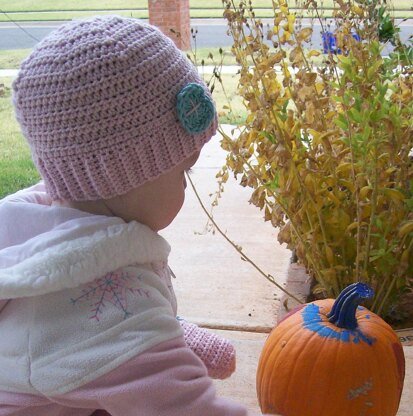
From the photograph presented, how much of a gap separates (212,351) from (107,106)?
64cm

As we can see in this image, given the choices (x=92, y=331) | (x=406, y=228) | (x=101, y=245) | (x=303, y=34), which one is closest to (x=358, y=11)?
(x=303, y=34)

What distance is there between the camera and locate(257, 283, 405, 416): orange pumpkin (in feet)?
5.25

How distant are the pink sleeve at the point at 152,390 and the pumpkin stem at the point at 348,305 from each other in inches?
19.6

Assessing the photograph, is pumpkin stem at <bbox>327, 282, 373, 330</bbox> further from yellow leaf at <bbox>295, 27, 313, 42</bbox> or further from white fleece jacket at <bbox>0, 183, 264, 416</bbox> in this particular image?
yellow leaf at <bbox>295, 27, 313, 42</bbox>

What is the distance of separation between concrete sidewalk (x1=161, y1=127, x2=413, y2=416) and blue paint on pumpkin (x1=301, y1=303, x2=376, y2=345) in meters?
0.31

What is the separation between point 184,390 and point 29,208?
0.47 meters

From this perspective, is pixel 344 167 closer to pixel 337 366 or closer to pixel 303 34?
pixel 303 34

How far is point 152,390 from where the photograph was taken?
1180mm

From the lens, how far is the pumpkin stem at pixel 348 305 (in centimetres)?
159

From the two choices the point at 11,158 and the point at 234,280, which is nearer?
the point at 234,280

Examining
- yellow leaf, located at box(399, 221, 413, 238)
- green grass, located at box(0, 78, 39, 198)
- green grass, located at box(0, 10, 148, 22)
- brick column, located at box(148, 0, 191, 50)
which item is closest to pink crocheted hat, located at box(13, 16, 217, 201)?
yellow leaf, located at box(399, 221, 413, 238)

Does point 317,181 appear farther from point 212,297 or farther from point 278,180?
point 212,297

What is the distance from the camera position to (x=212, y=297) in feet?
8.21

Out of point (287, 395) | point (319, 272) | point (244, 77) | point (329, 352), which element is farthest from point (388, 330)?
point (244, 77)
